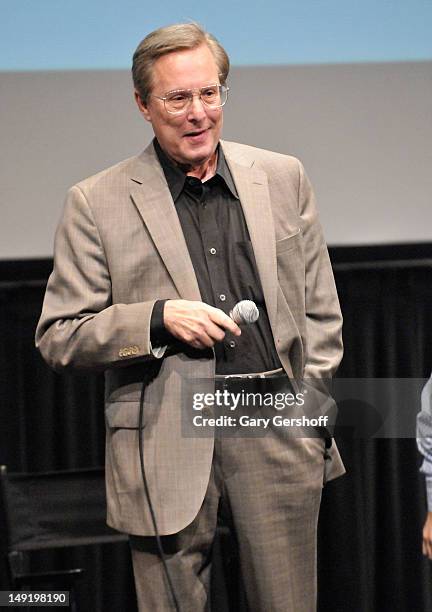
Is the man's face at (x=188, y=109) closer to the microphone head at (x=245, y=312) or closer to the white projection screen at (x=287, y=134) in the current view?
the microphone head at (x=245, y=312)

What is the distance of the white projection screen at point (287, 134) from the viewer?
3.04 metres

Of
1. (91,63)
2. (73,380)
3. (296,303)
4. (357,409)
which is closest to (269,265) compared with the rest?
(296,303)

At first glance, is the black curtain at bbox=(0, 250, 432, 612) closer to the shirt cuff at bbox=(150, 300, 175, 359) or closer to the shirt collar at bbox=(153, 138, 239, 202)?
the shirt collar at bbox=(153, 138, 239, 202)

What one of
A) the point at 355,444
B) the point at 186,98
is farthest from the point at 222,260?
the point at 355,444

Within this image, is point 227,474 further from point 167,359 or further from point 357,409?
point 357,409

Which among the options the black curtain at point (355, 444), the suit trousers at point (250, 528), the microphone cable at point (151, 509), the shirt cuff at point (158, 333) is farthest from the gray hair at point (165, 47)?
the black curtain at point (355, 444)

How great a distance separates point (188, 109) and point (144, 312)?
0.43m

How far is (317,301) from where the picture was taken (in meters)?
2.15

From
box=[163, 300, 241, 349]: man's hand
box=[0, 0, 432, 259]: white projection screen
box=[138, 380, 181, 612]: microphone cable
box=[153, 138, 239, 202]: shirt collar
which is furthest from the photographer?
box=[0, 0, 432, 259]: white projection screen

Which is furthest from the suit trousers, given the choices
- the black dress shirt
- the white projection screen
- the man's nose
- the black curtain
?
the black curtain

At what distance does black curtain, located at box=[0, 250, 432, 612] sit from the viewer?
11.7 ft

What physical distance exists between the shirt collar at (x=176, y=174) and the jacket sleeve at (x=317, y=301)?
173 millimetres

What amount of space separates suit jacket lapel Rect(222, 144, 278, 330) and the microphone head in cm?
11

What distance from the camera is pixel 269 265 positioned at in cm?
201
